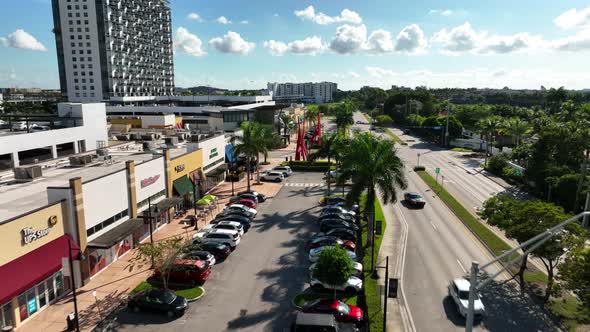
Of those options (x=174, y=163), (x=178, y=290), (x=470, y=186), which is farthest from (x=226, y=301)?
(x=470, y=186)

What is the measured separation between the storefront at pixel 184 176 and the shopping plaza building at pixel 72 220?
13 centimetres

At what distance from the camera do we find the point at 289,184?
64250 millimetres

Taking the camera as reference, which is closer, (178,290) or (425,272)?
(178,290)

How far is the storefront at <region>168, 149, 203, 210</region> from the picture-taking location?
149 ft

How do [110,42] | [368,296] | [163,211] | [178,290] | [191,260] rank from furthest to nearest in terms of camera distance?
[110,42], [163,211], [191,260], [178,290], [368,296]

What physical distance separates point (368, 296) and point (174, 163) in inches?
1093

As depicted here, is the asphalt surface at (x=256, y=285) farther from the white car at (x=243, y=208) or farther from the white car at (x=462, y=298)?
the white car at (x=462, y=298)

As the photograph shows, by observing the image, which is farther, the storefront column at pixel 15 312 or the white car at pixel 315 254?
the white car at pixel 315 254

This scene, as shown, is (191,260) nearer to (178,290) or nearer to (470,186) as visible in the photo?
(178,290)

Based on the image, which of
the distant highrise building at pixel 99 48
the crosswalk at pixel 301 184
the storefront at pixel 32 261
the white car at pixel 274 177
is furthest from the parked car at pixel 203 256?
the distant highrise building at pixel 99 48

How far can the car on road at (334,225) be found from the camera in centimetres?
4031

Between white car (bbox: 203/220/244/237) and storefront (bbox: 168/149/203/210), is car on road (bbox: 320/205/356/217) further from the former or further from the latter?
storefront (bbox: 168/149/203/210)

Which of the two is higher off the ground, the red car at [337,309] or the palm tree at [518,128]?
the palm tree at [518,128]

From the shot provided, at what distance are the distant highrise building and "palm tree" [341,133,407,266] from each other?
150m
